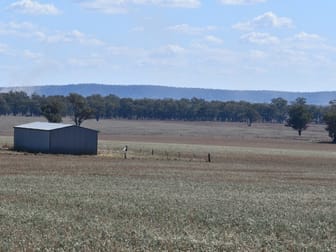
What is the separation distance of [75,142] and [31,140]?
4.20 m

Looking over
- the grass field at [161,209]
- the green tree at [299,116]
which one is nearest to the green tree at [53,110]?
the green tree at [299,116]

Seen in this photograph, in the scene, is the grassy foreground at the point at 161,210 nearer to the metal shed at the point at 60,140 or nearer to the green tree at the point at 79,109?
the metal shed at the point at 60,140

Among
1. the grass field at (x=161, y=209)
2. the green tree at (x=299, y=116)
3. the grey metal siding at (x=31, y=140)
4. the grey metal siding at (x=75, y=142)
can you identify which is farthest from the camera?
the green tree at (x=299, y=116)

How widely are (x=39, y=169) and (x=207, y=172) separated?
35.4ft

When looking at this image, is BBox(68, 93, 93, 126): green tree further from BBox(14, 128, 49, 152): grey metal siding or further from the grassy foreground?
the grassy foreground

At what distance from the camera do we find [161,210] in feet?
92.9

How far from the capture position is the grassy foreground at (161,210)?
21016mm

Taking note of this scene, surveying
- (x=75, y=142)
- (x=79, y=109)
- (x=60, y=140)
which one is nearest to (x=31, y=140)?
(x=60, y=140)

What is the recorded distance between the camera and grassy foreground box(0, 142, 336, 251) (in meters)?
21.0

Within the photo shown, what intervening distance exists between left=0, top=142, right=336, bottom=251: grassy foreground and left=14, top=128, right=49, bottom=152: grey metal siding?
19.9 meters

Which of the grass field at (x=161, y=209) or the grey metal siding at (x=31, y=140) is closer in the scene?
the grass field at (x=161, y=209)

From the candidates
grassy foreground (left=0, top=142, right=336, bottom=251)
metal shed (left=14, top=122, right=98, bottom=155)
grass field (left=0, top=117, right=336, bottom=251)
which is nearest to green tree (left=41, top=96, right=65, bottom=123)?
metal shed (left=14, top=122, right=98, bottom=155)

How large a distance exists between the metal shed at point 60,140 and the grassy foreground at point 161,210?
19651 mm

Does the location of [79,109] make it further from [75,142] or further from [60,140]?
[60,140]
